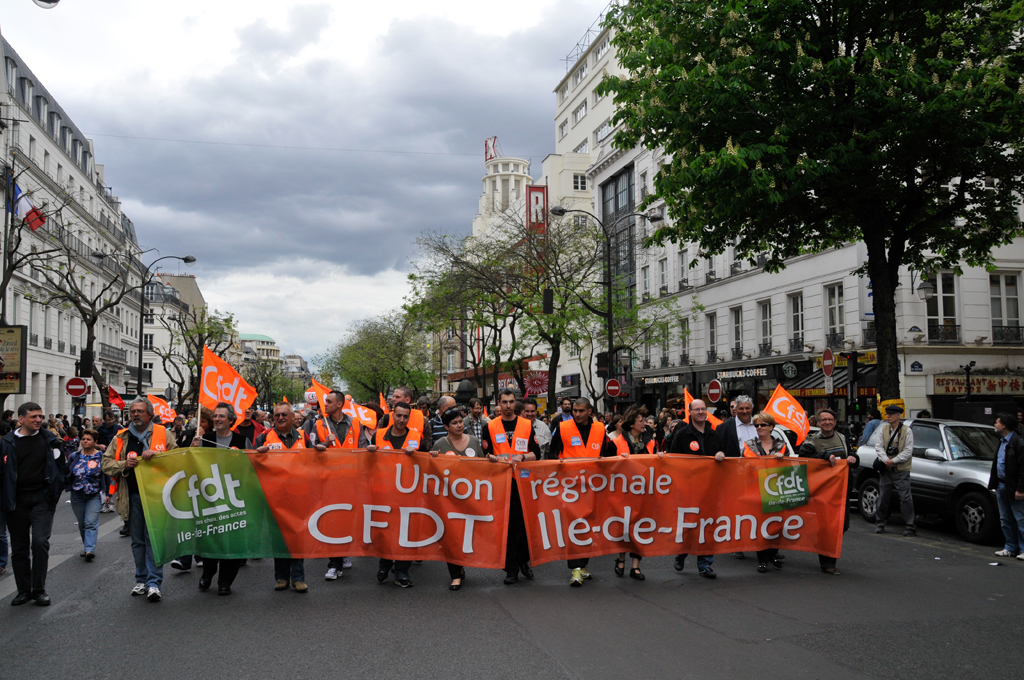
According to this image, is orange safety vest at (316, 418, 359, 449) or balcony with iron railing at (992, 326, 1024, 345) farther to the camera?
balcony with iron railing at (992, 326, 1024, 345)

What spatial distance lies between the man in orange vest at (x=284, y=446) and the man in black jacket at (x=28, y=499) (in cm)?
185

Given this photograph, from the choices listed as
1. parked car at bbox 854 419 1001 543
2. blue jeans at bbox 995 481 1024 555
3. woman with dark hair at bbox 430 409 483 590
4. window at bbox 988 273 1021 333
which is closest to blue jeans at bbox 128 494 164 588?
woman with dark hair at bbox 430 409 483 590

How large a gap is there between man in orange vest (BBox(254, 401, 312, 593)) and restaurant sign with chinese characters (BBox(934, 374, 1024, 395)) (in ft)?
77.5

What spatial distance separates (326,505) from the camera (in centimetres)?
791

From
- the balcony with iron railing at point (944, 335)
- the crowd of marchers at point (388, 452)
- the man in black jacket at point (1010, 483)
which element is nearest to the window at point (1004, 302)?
the balcony with iron railing at point (944, 335)

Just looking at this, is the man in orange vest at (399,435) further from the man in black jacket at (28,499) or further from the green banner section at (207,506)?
the man in black jacket at (28,499)

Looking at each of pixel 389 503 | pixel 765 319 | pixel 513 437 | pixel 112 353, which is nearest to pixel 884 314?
pixel 513 437

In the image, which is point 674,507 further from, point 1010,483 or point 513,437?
point 1010,483

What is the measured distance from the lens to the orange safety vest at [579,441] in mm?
8758

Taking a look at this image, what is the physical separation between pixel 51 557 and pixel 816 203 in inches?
571

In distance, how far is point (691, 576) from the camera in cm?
855

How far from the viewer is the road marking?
809 centimetres

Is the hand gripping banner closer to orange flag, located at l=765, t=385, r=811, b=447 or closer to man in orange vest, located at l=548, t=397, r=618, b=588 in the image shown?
man in orange vest, located at l=548, t=397, r=618, b=588

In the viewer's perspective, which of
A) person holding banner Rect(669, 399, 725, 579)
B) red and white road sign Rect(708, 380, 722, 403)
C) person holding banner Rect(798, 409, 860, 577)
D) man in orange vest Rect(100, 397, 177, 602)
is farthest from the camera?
red and white road sign Rect(708, 380, 722, 403)
